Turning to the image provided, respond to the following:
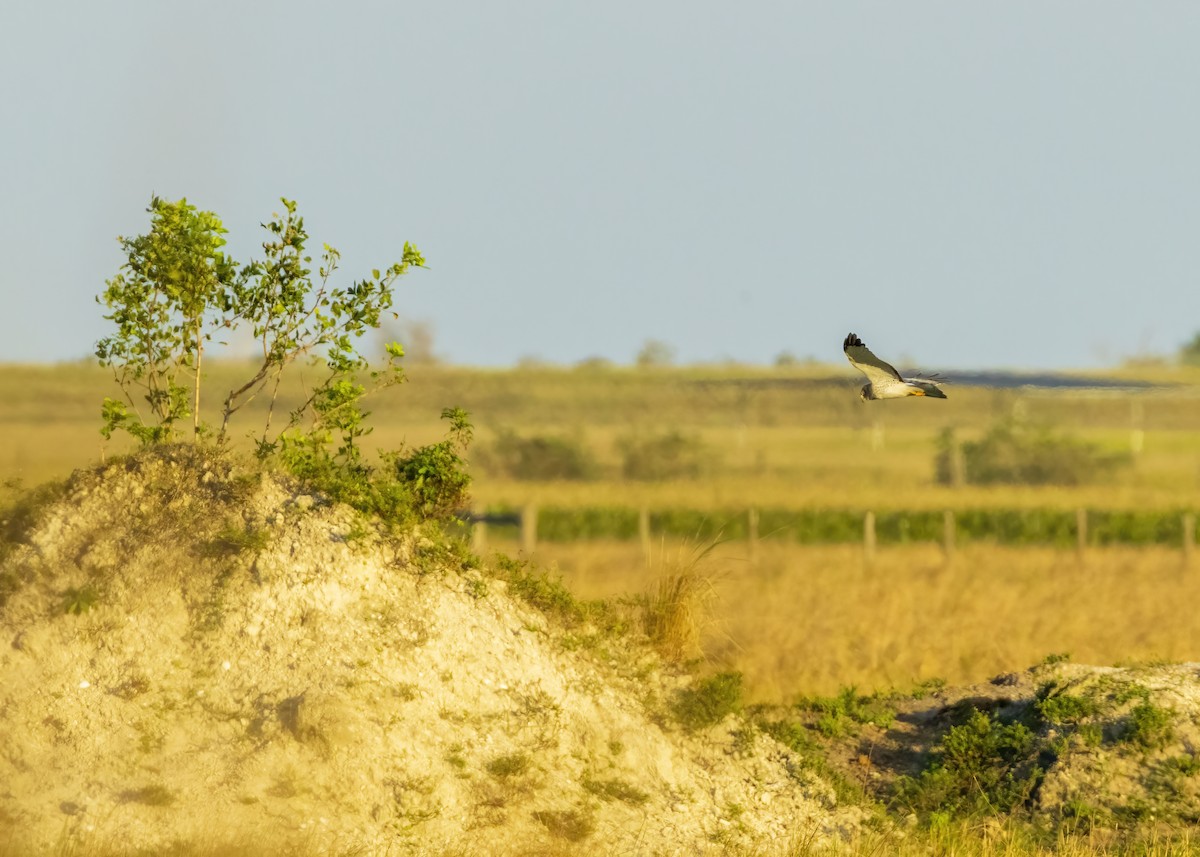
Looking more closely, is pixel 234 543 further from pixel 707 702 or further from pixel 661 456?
pixel 661 456

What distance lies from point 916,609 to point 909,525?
1103 centimetres

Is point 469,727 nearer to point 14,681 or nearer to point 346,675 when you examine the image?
point 346,675

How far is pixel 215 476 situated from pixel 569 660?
11.2ft

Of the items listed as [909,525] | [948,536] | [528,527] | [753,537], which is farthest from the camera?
[909,525]

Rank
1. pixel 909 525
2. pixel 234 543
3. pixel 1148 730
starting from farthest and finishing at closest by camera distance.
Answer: pixel 909 525 < pixel 1148 730 < pixel 234 543

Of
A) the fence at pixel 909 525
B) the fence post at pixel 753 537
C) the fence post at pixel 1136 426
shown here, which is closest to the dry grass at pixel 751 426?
the fence post at pixel 1136 426

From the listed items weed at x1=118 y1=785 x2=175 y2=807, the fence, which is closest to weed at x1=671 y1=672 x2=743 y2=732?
weed at x1=118 y1=785 x2=175 y2=807

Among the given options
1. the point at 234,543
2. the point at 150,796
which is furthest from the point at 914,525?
the point at 150,796

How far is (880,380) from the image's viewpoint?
11734 mm

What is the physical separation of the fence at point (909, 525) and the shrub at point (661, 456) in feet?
9.46

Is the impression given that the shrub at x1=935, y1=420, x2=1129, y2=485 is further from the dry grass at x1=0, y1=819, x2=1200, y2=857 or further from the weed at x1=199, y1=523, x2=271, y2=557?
the weed at x1=199, y1=523, x2=271, y2=557

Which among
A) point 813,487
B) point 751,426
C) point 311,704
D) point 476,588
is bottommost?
point 813,487

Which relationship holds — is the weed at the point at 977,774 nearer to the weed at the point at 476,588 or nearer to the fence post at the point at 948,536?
the weed at the point at 476,588

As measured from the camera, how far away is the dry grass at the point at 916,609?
69.7 feet
